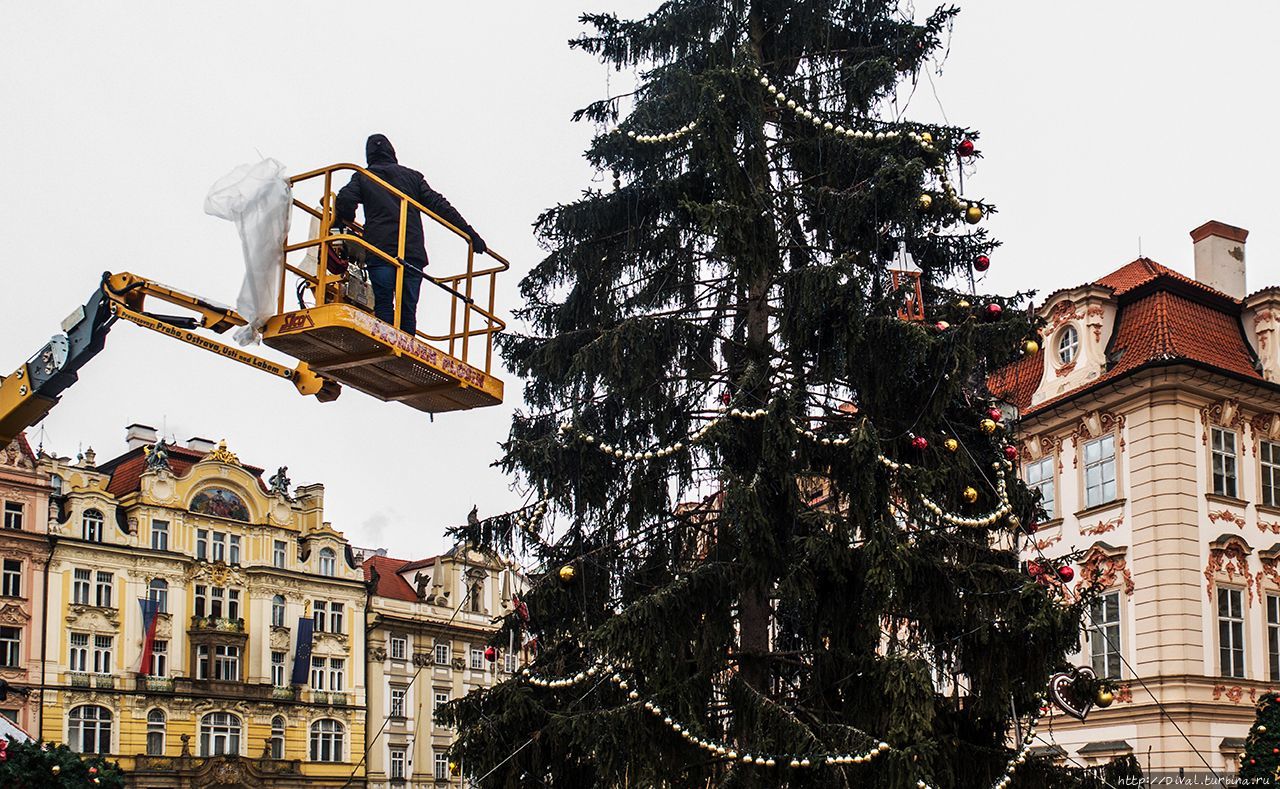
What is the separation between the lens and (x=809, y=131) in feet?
53.3

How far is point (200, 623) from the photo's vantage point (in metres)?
53.0

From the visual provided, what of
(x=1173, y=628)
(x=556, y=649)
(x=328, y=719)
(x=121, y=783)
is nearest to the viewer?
(x=556, y=649)

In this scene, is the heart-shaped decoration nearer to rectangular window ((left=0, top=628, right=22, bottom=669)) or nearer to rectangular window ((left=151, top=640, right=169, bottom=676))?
rectangular window ((left=0, top=628, right=22, bottom=669))

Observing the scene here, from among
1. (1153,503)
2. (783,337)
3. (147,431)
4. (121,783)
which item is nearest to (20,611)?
(147,431)

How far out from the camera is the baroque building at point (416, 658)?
5862cm

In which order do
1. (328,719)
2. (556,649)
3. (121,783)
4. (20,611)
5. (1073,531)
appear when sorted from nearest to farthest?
(556,649), (121,783), (1073,531), (20,611), (328,719)

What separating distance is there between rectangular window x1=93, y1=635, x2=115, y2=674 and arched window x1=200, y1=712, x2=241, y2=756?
4135 mm

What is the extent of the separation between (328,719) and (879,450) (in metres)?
46.3

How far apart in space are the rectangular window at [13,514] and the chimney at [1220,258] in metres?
37.0

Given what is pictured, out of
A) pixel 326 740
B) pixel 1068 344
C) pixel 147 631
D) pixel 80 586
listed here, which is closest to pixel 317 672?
pixel 326 740

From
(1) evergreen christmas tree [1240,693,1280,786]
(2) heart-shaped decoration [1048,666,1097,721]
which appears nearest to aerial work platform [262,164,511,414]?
(2) heart-shaped decoration [1048,666,1097,721]

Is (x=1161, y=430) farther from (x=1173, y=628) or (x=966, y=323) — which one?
(x=966, y=323)

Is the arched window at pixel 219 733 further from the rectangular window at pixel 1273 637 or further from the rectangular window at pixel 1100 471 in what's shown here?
the rectangular window at pixel 1273 637

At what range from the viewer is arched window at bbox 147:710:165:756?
51188 millimetres
